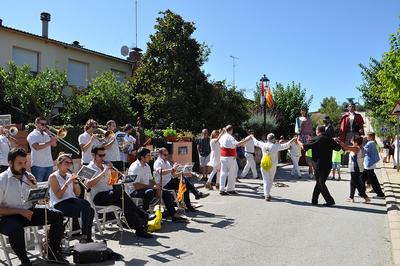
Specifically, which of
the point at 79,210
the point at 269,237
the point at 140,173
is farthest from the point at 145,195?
the point at 269,237

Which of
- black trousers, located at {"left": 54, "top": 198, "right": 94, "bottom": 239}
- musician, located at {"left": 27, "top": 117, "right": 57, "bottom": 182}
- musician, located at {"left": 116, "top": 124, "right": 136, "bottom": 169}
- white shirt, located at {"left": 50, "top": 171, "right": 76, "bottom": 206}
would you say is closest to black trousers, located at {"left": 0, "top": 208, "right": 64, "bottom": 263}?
black trousers, located at {"left": 54, "top": 198, "right": 94, "bottom": 239}

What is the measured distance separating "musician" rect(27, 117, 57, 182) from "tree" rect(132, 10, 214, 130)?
9.91 m

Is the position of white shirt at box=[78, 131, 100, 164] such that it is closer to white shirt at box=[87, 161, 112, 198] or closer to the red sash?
white shirt at box=[87, 161, 112, 198]

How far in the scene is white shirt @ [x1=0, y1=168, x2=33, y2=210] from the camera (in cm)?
580

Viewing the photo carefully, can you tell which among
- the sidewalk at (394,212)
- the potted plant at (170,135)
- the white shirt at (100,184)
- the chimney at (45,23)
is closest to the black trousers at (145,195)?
the white shirt at (100,184)

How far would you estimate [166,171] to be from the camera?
31.8 ft

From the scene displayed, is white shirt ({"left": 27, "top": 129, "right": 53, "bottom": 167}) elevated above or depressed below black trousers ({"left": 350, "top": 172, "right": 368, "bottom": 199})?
above

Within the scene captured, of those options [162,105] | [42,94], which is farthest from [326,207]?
[42,94]

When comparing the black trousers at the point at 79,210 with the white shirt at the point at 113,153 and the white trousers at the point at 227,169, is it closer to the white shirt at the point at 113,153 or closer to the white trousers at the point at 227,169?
the white shirt at the point at 113,153

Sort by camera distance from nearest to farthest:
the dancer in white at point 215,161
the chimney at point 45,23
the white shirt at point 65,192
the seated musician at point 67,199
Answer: the seated musician at point 67,199
the white shirt at point 65,192
the dancer in white at point 215,161
the chimney at point 45,23

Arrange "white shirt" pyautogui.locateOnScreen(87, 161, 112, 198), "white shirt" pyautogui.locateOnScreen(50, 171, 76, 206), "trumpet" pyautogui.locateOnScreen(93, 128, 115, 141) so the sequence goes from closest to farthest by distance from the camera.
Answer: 1. "white shirt" pyautogui.locateOnScreen(50, 171, 76, 206)
2. "white shirt" pyautogui.locateOnScreen(87, 161, 112, 198)
3. "trumpet" pyautogui.locateOnScreen(93, 128, 115, 141)

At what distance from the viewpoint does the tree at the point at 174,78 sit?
19.1 metres

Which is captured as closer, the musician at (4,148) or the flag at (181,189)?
the musician at (4,148)

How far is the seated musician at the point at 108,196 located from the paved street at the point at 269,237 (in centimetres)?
26
